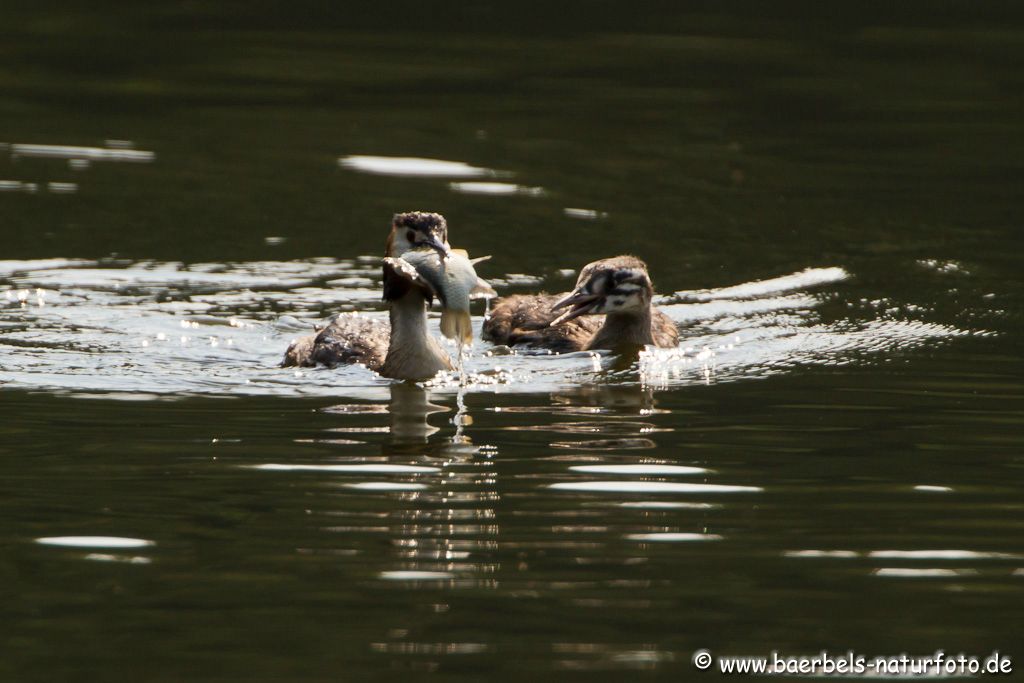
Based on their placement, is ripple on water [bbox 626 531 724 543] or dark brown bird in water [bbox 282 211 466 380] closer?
ripple on water [bbox 626 531 724 543]

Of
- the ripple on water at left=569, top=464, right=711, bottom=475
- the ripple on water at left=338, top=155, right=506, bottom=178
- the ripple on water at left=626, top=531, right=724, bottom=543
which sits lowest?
the ripple on water at left=626, top=531, right=724, bottom=543

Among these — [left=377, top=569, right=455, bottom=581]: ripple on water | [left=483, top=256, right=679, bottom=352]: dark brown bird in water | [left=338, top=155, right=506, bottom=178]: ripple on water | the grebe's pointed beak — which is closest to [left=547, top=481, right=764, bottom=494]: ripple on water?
[left=377, top=569, right=455, bottom=581]: ripple on water

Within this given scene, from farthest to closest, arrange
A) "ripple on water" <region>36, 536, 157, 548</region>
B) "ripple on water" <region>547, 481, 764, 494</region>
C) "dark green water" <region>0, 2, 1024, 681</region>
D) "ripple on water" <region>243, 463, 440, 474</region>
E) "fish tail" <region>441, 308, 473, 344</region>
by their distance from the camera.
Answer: "fish tail" <region>441, 308, 473, 344</region>
"ripple on water" <region>243, 463, 440, 474</region>
"ripple on water" <region>547, 481, 764, 494</region>
"ripple on water" <region>36, 536, 157, 548</region>
"dark green water" <region>0, 2, 1024, 681</region>

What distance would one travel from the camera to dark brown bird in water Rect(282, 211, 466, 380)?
1241cm

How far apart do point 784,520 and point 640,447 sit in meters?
1.76

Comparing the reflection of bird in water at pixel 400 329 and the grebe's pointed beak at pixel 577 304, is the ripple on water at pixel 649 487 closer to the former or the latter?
the reflection of bird in water at pixel 400 329

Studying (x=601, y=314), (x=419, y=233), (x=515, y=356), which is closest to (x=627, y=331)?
(x=601, y=314)

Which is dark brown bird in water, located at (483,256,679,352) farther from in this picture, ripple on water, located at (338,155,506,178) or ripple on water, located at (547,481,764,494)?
ripple on water, located at (338,155,506,178)

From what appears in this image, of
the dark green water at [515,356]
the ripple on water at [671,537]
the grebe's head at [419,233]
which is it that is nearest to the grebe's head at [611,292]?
the dark green water at [515,356]

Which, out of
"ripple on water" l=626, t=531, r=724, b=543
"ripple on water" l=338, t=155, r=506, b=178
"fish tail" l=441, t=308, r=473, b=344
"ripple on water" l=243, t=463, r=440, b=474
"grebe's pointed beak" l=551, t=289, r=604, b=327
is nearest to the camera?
"ripple on water" l=626, t=531, r=724, b=543

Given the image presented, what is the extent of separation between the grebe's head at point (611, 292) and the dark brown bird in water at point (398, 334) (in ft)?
5.04

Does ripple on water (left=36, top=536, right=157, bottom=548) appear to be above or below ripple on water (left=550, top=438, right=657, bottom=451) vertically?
below

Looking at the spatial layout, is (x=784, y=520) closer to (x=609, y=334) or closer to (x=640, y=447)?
(x=640, y=447)

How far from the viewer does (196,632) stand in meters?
7.13
